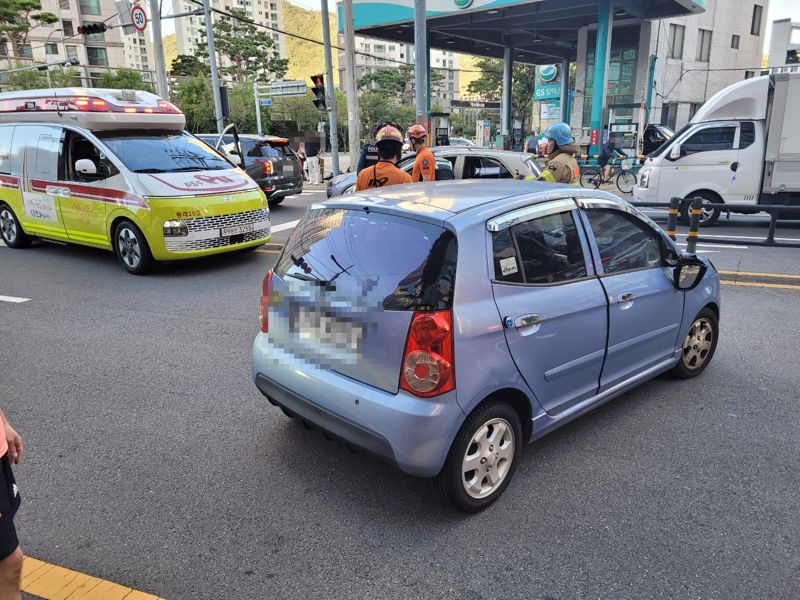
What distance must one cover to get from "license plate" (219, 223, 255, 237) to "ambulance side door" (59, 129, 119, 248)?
1.51m

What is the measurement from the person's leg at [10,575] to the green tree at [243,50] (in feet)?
245

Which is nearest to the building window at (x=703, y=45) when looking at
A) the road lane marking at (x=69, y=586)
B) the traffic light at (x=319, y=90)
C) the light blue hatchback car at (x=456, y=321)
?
the traffic light at (x=319, y=90)

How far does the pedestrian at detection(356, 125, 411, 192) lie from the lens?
593 centimetres

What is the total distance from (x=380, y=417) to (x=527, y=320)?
0.88 meters

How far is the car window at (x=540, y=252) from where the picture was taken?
2924 millimetres

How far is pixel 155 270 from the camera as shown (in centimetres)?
821

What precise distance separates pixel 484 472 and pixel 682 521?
3.20 ft

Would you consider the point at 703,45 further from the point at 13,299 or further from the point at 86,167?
the point at 13,299

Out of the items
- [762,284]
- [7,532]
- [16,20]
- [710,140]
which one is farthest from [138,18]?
[16,20]

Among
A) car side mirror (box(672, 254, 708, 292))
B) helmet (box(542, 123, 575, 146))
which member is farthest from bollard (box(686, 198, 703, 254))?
car side mirror (box(672, 254, 708, 292))

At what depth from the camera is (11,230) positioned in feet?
32.3

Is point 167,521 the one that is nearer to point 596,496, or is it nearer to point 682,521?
point 596,496

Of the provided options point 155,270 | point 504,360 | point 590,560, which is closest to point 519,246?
point 504,360

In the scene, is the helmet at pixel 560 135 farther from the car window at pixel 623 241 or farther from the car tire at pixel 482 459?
the car tire at pixel 482 459
